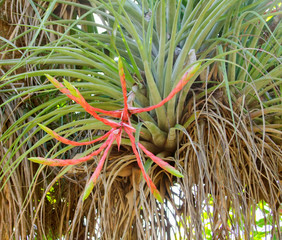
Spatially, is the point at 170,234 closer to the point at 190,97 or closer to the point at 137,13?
the point at 190,97

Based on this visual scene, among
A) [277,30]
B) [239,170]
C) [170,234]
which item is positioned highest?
[277,30]

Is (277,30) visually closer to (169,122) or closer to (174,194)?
(169,122)

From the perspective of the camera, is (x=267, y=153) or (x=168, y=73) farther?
(x=267, y=153)

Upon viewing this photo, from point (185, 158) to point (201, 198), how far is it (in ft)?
0.26

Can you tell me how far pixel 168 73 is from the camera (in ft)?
2.17

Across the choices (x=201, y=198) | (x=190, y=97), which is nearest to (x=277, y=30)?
(x=190, y=97)

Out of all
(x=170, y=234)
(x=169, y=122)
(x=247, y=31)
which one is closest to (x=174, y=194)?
(x=170, y=234)

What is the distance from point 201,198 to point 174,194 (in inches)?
5.7

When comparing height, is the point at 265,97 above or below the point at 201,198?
above

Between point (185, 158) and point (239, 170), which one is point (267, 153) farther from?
point (185, 158)

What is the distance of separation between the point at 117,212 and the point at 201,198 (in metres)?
0.22

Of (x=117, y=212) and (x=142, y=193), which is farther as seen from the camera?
(x=117, y=212)

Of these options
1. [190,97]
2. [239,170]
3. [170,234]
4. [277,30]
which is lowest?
[170,234]

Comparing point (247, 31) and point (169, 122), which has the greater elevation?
point (247, 31)
